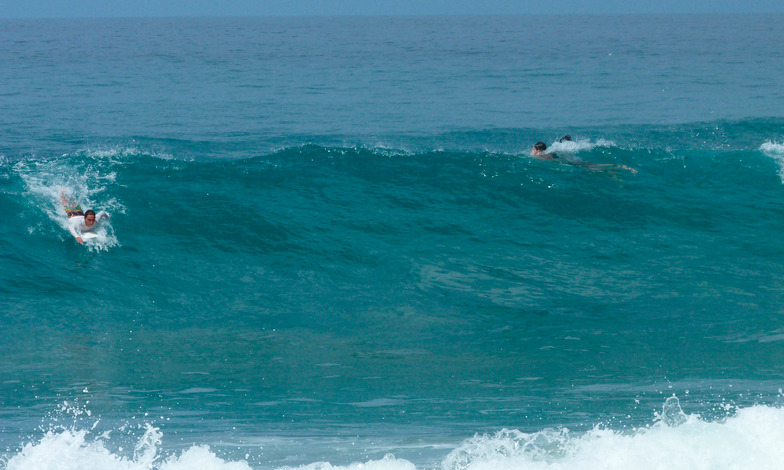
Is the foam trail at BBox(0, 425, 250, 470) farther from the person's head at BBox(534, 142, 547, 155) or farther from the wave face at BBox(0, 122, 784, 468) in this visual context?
the person's head at BBox(534, 142, 547, 155)

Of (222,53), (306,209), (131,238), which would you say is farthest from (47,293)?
(222,53)

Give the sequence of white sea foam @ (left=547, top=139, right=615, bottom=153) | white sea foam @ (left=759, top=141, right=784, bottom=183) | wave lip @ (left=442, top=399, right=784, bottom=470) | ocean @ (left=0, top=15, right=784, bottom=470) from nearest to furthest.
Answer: wave lip @ (left=442, top=399, right=784, bottom=470) < ocean @ (left=0, top=15, right=784, bottom=470) < white sea foam @ (left=759, top=141, right=784, bottom=183) < white sea foam @ (left=547, top=139, right=615, bottom=153)

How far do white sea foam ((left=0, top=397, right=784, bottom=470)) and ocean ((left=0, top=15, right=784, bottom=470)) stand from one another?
2cm

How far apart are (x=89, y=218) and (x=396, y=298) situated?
5.17 meters

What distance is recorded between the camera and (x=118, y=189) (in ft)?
49.6

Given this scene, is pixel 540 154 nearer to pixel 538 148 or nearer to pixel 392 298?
pixel 538 148

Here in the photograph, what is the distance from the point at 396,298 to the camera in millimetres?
11781

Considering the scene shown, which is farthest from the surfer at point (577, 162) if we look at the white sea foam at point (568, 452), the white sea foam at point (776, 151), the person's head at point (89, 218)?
the white sea foam at point (568, 452)

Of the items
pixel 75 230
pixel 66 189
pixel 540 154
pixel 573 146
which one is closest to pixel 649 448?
pixel 75 230

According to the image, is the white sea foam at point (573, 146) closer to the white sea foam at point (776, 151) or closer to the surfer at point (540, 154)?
the surfer at point (540, 154)

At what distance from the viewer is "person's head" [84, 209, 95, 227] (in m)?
13.1

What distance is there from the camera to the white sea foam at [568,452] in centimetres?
699

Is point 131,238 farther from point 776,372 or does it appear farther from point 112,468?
point 776,372

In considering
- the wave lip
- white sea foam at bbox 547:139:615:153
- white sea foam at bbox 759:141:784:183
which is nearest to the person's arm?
the wave lip
